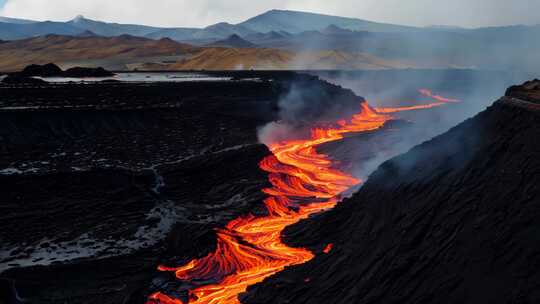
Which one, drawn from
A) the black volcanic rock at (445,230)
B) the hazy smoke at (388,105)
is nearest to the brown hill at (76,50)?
the hazy smoke at (388,105)

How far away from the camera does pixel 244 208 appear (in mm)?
20922

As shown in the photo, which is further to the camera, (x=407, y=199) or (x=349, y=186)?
(x=349, y=186)

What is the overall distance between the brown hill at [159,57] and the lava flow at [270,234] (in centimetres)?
8381

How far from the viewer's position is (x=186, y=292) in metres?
14.2

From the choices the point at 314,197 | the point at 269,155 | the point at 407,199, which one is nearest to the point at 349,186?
the point at 314,197

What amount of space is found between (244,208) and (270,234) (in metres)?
3.09

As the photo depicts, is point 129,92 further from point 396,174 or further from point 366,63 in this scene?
point 366,63

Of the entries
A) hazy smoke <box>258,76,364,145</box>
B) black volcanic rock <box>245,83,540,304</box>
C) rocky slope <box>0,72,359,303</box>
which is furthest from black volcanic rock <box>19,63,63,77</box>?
black volcanic rock <box>245,83,540,304</box>

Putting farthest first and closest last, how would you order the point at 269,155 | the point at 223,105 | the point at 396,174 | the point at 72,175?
the point at 223,105 < the point at 269,155 < the point at 72,175 < the point at 396,174

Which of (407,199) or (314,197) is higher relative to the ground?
(407,199)

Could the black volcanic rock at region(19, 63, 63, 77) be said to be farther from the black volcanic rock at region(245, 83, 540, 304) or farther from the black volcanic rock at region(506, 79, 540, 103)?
the black volcanic rock at region(506, 79, 540, 103)

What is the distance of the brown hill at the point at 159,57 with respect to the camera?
113 m

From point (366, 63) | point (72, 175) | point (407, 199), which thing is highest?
point (366, 63)

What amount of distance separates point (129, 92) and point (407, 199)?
4171 centimetres
